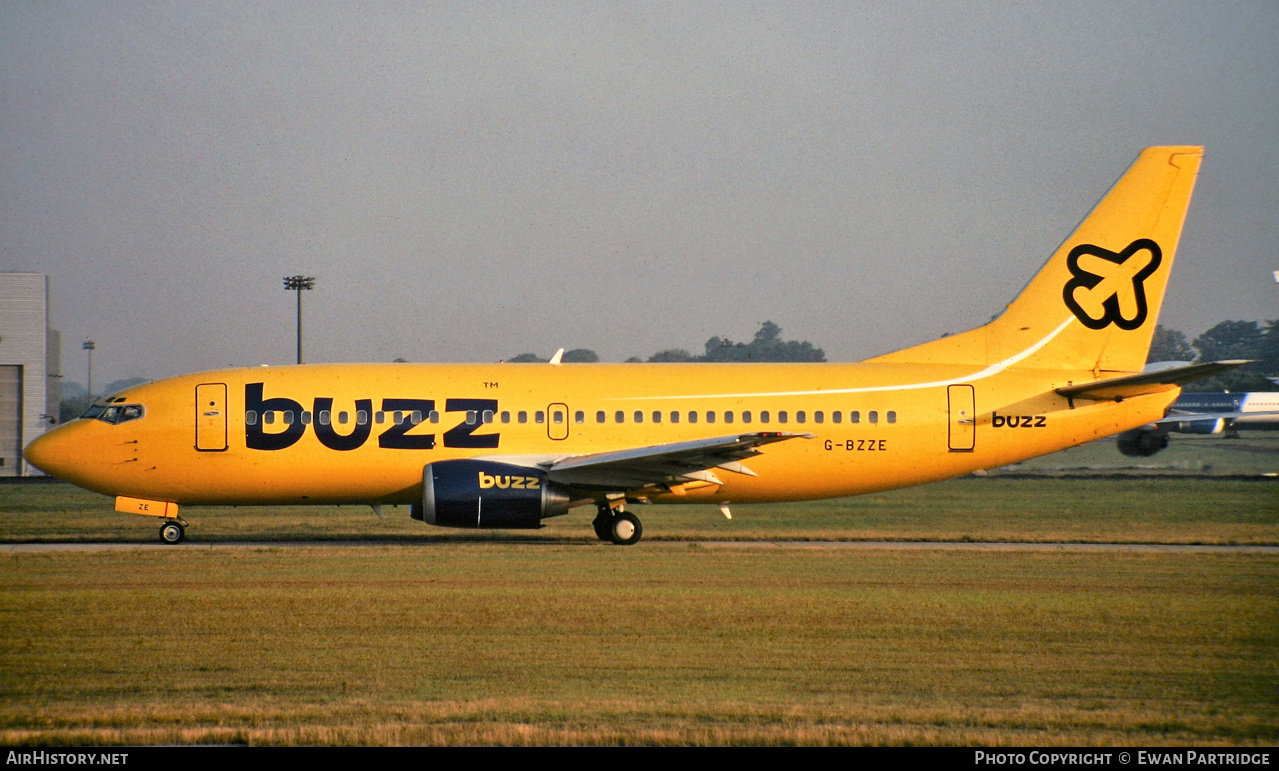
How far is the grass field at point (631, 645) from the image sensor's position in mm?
10641

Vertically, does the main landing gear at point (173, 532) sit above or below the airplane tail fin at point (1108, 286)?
below

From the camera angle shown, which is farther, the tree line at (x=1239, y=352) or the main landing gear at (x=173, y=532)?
the tree line at (x=1239, y=352)

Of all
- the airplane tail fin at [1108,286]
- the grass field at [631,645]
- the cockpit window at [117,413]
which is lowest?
the grass field at [631,645]

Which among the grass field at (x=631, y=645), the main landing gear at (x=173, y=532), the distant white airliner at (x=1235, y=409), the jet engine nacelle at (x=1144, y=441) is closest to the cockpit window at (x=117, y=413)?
the main landing gear at (x=173, y=532)

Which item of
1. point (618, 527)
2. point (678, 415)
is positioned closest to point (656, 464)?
point (618, 527)

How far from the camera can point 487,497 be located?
2528cm

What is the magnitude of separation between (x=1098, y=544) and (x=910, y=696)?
16728mm

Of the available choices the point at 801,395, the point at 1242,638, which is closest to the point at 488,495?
the point at 801,395

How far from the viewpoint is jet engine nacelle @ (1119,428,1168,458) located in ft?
164

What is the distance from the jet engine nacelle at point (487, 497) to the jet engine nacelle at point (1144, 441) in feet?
106

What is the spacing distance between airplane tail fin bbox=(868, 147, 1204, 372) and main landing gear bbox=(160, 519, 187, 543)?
17.8 meters

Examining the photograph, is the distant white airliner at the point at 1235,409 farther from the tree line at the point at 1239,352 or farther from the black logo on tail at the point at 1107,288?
the black logo on tail at the point at 1107,288

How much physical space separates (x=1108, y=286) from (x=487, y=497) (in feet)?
48.4

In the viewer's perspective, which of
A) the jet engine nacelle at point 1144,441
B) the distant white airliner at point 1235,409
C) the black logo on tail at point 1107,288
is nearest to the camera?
the black logo on tail at point 1107,288
